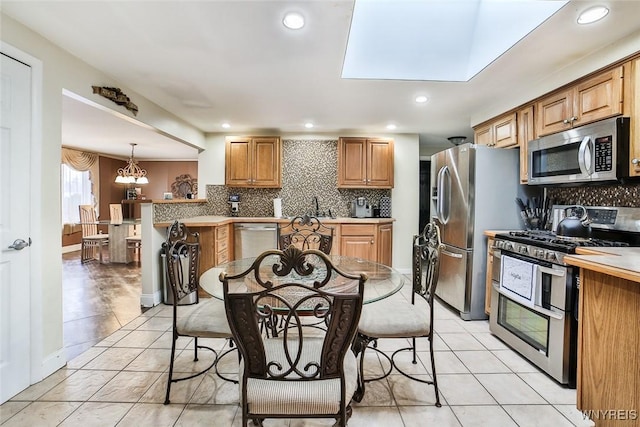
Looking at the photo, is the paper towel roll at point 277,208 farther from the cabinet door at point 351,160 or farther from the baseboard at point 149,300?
the baseboard at point 149,300

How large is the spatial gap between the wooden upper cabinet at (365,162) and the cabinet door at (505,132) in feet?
5.04

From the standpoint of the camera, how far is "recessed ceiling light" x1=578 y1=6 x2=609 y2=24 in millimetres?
1713

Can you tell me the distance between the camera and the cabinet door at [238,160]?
465 cm

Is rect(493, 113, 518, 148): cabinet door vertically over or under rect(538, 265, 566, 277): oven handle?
over

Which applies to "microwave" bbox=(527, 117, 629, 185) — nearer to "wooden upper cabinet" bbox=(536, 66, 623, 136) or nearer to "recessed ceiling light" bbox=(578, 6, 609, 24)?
"wooden upper cabinet" bbox=(536, 66, 623, 136)

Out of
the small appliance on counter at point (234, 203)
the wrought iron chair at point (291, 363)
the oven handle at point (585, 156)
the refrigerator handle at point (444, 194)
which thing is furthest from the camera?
the small appliance on counter at point (234, 203)

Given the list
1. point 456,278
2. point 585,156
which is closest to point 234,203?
point 456,278

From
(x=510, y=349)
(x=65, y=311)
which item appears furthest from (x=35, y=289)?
(x=510, y=349)

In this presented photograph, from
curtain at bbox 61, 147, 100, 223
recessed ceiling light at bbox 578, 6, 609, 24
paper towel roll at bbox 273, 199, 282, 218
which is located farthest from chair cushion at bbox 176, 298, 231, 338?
curtain at bbox 61, 147, 100, 223

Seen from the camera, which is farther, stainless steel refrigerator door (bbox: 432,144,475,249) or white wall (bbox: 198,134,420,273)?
white wall (bbox: 198,134,420,273)

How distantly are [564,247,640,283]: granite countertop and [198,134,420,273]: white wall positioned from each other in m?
3.10

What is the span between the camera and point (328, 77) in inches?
104

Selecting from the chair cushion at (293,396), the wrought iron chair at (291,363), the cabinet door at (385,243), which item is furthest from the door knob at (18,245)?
the cabinet door at (385,243)

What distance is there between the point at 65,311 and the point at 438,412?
371 cm
